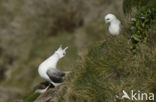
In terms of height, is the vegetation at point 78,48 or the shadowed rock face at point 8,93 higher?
the vegetation at point 78,48

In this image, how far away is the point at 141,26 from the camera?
757cm

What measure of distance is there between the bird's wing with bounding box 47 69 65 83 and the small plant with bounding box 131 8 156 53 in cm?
201

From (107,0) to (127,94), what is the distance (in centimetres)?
2174

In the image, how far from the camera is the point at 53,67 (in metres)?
7.99

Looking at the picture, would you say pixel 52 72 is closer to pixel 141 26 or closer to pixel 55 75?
pixel 55 75

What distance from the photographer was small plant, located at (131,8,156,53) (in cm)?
741

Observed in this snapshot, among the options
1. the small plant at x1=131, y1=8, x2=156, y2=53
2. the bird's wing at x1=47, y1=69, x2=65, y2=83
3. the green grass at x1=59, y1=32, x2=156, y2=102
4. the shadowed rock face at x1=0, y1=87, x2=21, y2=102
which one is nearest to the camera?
the green grass at x1=59, y1=32, x2=156, y2=102

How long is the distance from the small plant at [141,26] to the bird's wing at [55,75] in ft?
6.60

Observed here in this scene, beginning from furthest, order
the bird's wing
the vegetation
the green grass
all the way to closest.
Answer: the bird's wing
the vegetation
the green grass

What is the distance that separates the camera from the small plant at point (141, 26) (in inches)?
292

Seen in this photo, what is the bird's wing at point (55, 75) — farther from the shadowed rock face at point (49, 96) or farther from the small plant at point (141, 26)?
the small plant at point (141, 26)

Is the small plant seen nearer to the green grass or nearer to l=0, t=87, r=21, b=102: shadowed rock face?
the green grass

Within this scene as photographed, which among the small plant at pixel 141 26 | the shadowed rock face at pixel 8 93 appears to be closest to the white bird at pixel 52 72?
the small plant at pixel 141 26

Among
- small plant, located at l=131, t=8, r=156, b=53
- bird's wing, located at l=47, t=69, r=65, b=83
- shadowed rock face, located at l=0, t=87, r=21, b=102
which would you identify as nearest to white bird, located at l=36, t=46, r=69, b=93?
bird's wing, located at l=47, t=69, r=65, b=83
